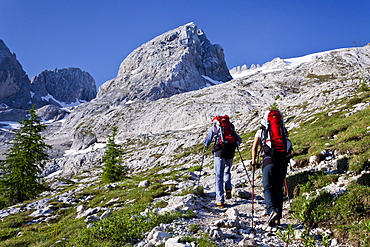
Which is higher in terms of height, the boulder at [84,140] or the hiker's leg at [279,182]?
the boulder at [84,140]

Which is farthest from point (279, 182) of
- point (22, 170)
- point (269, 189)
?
point (22, 170)

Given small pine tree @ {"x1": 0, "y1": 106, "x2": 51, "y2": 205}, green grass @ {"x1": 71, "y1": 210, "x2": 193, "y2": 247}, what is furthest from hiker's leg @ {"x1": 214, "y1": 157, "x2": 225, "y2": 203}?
small pine tree @ {"x1": 0, "y1": 106, "x2": 51, "y2": 205}

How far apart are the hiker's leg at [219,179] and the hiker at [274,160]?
2.65 m

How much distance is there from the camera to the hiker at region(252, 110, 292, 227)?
6551 millimetres

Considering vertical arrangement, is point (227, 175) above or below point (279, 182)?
below

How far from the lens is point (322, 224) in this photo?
582 centimetres

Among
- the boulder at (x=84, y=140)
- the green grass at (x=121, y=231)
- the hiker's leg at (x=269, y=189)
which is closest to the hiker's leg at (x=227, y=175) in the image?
the green grass at (x=121, y=231)

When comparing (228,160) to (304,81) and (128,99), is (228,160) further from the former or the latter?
(128,99)

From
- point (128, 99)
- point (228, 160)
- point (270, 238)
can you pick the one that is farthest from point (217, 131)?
point (128, 99)

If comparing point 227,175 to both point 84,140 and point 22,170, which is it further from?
point 84,140

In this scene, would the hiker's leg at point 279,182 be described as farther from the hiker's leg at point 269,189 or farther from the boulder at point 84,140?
the boulder at point 84,140

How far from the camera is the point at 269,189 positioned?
261 inches

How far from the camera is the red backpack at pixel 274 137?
6750mm

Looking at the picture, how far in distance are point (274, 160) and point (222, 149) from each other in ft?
9.86
